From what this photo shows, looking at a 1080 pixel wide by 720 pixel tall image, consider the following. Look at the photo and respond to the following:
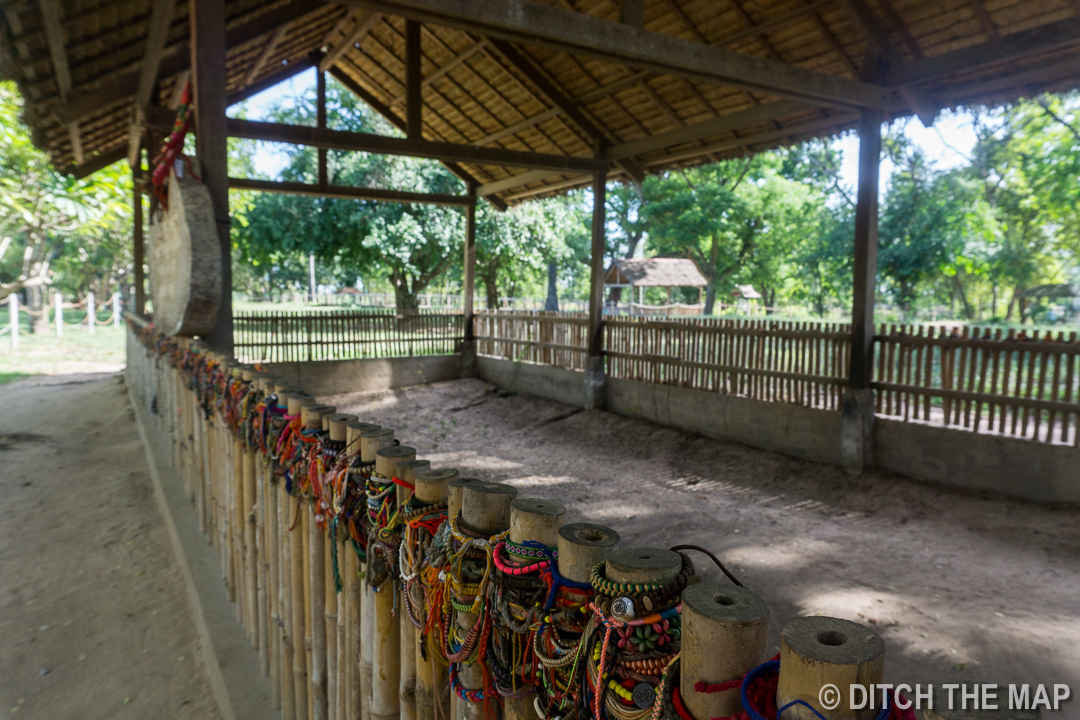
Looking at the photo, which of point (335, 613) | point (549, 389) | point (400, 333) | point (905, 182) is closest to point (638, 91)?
point (549, 389)

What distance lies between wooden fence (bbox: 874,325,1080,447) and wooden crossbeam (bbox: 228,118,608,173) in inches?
219

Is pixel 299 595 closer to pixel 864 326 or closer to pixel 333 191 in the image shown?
pixel 864 326

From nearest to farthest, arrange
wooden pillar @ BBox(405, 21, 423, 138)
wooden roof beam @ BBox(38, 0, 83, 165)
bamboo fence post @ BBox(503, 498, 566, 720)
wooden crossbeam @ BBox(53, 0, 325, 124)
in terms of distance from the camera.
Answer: bamboo fence post @ BBox(503, 498, 566, 720) < wooden roof beam @ BBox(38, 0, 83, 165) < wooden crossbeam @ BBox(53, 0, 325, 124) < wooden pillar @ BBox(405, 21, 423, 138)

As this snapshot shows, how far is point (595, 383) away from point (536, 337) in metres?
2.06

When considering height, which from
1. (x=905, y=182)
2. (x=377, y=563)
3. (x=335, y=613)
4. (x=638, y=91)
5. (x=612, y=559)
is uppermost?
(x=905, y=182)

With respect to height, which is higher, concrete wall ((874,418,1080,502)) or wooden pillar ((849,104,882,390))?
wooden pillar ((849,104,882,390))

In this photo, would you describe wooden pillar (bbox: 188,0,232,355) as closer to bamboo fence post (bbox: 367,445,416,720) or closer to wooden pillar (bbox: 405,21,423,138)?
bamboo fence post (bbox: 367,445,416,720)

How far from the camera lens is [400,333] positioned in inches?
534

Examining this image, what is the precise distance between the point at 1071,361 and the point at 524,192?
9.54m

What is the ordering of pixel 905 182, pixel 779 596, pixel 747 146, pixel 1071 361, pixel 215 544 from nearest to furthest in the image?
1. pixel 215 544
2. pixel 779 596
3. pixel 1071 361
4. pixel 747 146
5. pixel 905 182

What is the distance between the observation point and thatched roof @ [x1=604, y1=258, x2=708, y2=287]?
1123 inches

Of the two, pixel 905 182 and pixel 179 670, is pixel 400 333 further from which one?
pixel 905 182

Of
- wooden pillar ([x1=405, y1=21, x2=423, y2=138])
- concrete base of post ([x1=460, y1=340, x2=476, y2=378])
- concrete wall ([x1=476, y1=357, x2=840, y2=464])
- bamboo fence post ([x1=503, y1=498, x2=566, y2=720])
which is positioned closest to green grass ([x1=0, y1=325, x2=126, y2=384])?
concrete base of post ([x1=460, y1=340, x2=476, y2=378])

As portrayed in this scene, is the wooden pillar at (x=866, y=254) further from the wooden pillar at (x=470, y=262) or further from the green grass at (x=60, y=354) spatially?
the green grass at (x=60, y=354)
